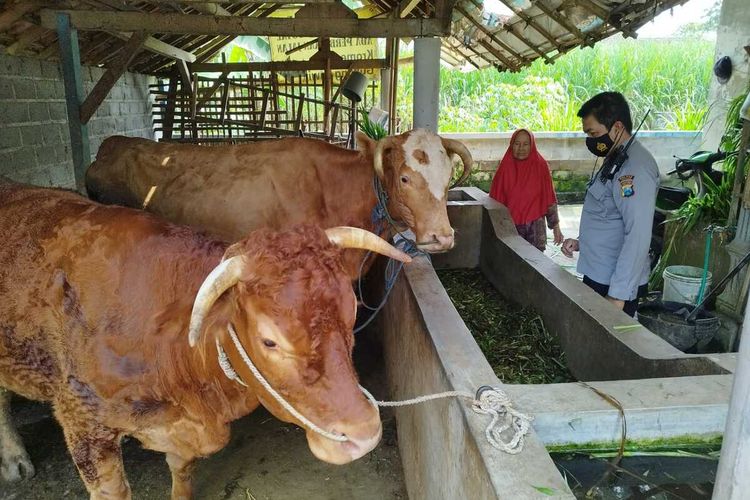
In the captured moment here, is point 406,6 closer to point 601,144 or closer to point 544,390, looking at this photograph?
point 601,144

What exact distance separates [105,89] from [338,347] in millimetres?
4513

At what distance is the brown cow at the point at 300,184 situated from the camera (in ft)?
12.0

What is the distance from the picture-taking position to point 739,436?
47.5 inches

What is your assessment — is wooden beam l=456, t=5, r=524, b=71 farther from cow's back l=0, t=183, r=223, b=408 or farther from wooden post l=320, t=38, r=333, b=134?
cow's back l=0, t=183, r=223, b=408

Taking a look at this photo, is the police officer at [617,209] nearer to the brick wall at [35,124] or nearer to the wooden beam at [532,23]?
the wooden beam at [532,23]

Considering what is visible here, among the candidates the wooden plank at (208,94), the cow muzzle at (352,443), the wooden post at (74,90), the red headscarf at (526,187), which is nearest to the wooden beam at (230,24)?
the wooden post at (74,90)

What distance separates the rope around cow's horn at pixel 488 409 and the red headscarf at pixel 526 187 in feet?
12.5

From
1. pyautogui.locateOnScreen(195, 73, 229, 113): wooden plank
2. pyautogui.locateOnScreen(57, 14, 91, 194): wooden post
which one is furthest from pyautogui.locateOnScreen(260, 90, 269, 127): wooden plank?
pyautogui.locateOnScreen(57, 14, 91, 194): wooden post

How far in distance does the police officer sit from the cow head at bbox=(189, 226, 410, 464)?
2.45m

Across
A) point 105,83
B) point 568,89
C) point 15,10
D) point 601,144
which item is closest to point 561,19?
point 601,144

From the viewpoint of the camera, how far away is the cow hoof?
3120 mm

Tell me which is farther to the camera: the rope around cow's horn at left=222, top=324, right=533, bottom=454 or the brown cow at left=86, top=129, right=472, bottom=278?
the brown cow at left=86, top=129, right=472, bottom=278

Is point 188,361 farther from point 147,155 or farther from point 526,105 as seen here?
point 526,105

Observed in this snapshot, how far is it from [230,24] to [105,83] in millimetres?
1414
